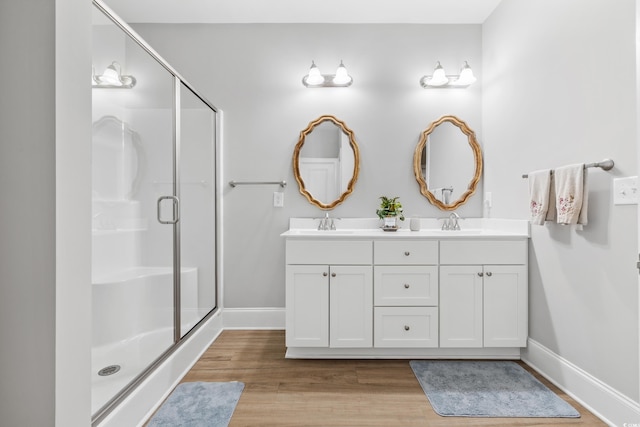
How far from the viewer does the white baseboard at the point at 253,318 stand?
108 inches

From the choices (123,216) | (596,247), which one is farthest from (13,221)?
(596,247)

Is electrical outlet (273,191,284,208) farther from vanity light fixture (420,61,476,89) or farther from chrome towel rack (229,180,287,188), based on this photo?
vanity light fixture (420,61,476,89)

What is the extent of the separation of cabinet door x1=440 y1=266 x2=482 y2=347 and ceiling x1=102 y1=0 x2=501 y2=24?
191 centimetres

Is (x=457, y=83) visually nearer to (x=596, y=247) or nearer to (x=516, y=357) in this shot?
(x=596, y=247)

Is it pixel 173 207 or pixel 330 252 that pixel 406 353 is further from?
pixel 173 207

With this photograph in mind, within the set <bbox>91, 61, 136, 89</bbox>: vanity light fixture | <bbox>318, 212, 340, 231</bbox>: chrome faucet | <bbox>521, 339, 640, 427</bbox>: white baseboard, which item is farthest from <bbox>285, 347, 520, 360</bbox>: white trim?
<bbox>91, 61, 136, 89</bbox>: vanity light fixture

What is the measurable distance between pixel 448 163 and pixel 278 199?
1388 millimetres

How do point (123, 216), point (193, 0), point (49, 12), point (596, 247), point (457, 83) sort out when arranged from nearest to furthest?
point (49, 12) → point (596, 247) → point (123, 216) → point (193, 0) → point (457, 83)

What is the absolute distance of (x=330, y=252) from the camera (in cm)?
212

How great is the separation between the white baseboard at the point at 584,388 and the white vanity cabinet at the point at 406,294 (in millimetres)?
587

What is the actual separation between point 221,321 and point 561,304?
2.29 metres

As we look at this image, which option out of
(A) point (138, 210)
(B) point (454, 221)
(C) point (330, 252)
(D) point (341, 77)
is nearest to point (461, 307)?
(B) point (454, 221)

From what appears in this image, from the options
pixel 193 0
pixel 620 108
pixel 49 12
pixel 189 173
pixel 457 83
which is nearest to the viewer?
pixel 49 12

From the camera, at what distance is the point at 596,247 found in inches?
62.9
